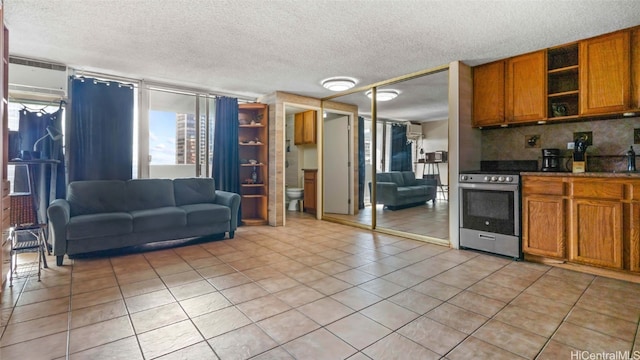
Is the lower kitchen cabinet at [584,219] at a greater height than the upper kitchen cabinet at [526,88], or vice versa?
the upper kitchen cabinet at [526,88]

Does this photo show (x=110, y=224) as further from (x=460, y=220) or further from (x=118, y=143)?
(x=460, y=220)

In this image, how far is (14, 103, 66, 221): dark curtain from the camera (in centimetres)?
354

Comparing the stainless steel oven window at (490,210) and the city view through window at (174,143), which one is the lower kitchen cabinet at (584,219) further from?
the city view through window at (174,143)

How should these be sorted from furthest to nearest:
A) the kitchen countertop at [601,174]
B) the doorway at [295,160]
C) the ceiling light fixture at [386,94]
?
the doorway at [295,160]
the ceiling light fixture at [386,94]
the kitchen countertop at [601,174]

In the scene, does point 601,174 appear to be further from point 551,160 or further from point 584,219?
point 551,160

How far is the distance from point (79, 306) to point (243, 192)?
338 cm

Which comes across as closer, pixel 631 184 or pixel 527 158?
pixel 631 184

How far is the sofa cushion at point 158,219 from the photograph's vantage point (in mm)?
3576

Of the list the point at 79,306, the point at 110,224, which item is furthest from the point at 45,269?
the point at 79,306

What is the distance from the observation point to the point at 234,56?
3604mm

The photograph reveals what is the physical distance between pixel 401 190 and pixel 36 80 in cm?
586

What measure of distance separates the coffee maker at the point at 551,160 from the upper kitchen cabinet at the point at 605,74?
0.50 m

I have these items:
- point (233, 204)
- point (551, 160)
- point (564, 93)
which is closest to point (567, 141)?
point (551, 160)

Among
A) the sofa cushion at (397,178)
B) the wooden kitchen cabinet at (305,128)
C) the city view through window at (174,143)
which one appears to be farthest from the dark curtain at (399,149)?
the city view through window at (174,143)
